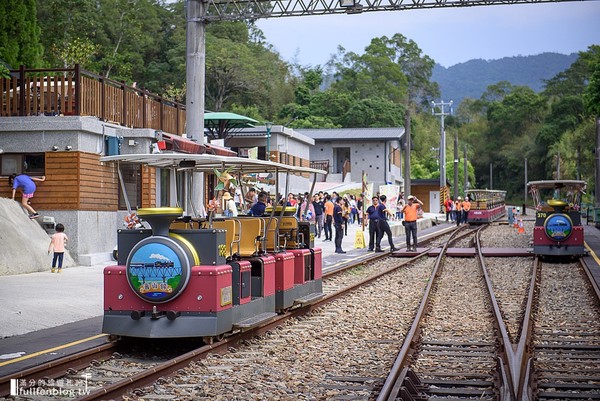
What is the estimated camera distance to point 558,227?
25.6 metres

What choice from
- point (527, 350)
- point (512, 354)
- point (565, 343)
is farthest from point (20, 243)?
point (512, 354)

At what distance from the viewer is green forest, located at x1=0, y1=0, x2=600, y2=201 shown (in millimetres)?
54931

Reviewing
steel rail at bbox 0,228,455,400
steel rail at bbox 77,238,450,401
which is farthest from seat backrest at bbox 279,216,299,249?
steel rail at bbox 0,228,455,400

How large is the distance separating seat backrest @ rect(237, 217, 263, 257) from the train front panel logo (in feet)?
49.2

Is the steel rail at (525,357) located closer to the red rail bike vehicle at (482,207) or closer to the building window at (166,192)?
the building window at (166,192)

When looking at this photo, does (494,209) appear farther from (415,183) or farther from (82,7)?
(82,7)

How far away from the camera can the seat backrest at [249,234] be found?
12.8 meters

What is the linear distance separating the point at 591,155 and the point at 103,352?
2765 inches

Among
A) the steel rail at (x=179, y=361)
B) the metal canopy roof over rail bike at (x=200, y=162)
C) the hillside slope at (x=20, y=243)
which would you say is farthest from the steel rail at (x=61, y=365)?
the hillside slope at (x=20, y=243)

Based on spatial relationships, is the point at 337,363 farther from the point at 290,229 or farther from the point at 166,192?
the point at 166,192

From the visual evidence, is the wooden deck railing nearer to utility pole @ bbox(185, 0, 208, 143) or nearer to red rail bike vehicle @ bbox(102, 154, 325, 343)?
utility pole @ bbox(185, 0, 208, 143)

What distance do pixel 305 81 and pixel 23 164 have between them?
70.4m

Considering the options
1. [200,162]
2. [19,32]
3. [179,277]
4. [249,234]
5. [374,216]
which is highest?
[19,32]

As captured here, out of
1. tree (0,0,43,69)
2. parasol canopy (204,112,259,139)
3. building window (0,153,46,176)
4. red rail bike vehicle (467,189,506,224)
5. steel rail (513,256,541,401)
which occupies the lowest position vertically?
steel rail (513,256,541,401)
